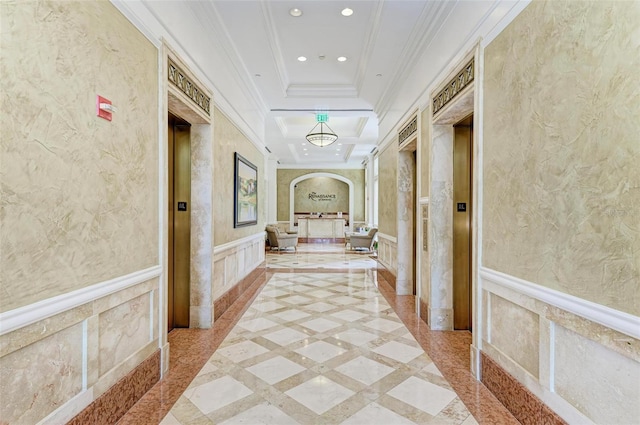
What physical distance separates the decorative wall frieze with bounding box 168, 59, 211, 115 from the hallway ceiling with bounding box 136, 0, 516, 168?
37 cm

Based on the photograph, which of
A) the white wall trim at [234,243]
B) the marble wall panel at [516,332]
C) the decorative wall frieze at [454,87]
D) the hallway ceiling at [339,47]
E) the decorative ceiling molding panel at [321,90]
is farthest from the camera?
the decorative ceiling molding panel at [321,90]

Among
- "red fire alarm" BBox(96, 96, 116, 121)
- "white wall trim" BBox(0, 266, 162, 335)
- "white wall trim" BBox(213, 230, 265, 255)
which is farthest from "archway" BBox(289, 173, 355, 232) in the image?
"red fire alarm" BBox(96, 96, 116, 121)

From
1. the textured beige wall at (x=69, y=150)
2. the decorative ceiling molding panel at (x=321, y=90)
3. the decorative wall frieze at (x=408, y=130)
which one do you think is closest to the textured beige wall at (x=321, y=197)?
the decorative ceiling molding panel at (x=321, y=90)

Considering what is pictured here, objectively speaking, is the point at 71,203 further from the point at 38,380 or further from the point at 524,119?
the point at 524,119

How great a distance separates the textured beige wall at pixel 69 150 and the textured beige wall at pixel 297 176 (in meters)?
14.6

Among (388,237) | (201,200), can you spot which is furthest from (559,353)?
(388,237)

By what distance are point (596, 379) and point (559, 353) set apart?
25cm

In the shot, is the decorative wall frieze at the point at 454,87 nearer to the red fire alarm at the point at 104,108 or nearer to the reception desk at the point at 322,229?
the red fire alarm at the point at 104,108

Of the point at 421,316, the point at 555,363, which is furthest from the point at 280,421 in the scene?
the point at 421,316

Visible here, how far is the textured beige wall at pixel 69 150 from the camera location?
1.49 metres

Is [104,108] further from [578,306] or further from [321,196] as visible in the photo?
[321,196]

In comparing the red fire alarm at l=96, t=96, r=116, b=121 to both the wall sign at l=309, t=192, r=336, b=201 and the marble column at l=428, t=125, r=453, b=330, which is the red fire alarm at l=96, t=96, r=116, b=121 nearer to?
the marble column at l=428, t=125, r=453, b=330

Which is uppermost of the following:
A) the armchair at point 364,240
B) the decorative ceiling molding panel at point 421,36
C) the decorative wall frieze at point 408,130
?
the decorative ceiling molding panel at point 421,36

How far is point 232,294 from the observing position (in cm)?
507
